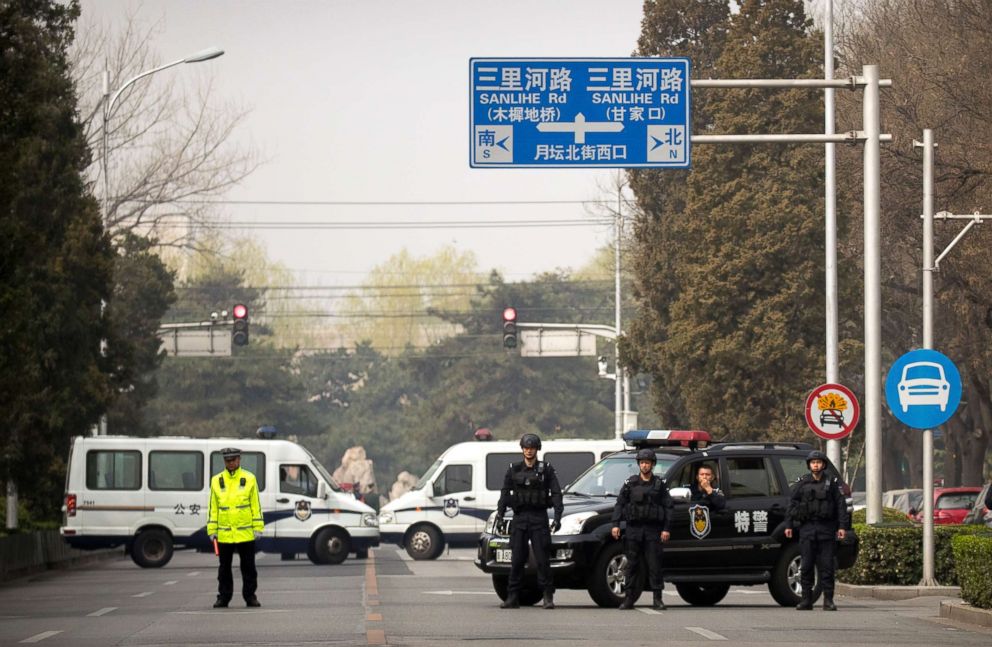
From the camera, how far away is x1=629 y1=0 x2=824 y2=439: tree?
48156 millimetres

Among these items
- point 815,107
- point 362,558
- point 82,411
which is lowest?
point 362,558

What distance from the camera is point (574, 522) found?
69.2ft

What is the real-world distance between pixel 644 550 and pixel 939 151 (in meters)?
19.2

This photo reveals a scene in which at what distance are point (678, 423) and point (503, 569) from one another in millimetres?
33817

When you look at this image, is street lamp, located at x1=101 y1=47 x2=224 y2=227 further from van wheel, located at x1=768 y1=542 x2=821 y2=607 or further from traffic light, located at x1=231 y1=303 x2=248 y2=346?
van wheel, located at x1=768 y1=542 x2=821 y2=607

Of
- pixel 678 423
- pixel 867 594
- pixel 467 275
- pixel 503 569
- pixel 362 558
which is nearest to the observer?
pixel 503 569

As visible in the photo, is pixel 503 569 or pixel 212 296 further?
pixel 212 296

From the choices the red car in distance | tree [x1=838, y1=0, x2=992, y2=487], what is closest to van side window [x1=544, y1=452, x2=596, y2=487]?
the red car in distance

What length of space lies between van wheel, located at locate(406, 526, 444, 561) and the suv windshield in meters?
16.8

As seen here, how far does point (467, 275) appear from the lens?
128m

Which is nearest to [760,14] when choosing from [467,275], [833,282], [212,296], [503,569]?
[833,282]

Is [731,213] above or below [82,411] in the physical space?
above

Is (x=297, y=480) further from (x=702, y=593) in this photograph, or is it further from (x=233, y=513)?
(x=233, y=513)

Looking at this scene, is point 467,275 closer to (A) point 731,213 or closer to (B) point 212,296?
(B) point 212,296
